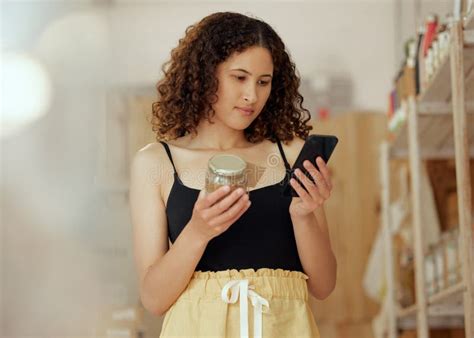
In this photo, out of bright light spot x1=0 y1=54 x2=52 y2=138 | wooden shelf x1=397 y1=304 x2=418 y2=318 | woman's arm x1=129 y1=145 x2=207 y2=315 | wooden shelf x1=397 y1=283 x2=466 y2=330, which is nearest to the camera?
woman's arm x1=129 y1=145 x2=207 y2=315

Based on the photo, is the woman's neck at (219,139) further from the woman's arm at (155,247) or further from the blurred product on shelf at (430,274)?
the blurred product on shelf at (430,274)

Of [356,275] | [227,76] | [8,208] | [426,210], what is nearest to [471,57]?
[227,76]

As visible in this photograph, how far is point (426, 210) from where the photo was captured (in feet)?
14.0

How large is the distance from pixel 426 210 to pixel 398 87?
691 mm

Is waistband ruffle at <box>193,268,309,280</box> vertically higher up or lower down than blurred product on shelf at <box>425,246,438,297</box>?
higher up

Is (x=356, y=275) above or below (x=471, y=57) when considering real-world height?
below

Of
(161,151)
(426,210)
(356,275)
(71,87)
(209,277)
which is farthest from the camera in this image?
(71,87)

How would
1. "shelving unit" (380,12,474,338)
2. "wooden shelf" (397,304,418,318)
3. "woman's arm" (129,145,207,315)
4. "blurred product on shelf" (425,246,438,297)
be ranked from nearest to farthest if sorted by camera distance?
"woman's arm" (129,145,207,315) → "shelving unit" (380,12,474,338) → "blurred product on shelf" (425,246,438,297) → "wooden shelf" (397,304,418,318)

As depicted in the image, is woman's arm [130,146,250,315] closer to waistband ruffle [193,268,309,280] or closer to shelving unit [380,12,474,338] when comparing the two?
waistband ruffle [193,268,309,280]

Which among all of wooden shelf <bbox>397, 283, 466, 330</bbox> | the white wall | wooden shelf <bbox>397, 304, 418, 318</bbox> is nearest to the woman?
wooden shelf <bbox>397, 283, 466, 330</bbox>

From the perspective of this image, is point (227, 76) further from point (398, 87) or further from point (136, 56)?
point (136, 56)

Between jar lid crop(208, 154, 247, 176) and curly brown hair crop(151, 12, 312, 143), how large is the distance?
221 millimetres

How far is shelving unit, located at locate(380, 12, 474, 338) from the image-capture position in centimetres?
232

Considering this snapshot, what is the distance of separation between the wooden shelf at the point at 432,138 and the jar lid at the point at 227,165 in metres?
1.88
